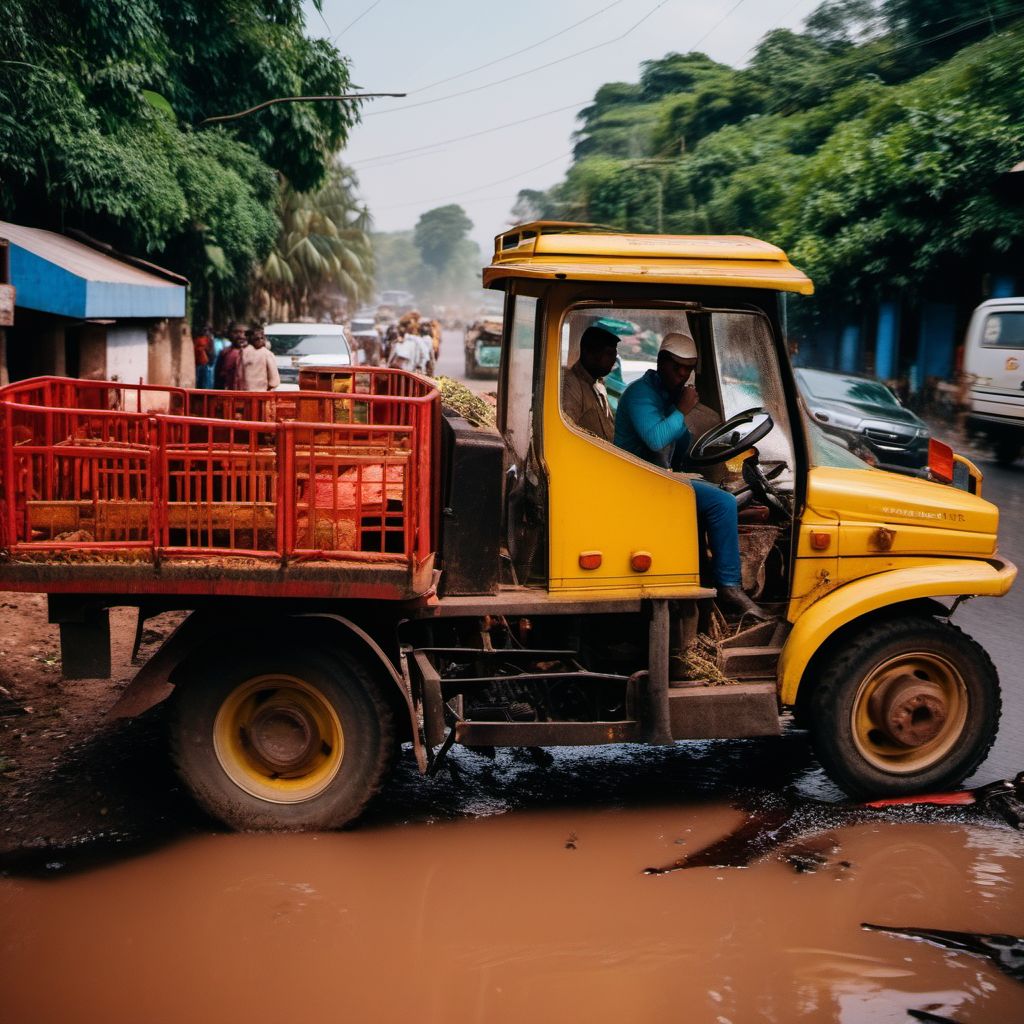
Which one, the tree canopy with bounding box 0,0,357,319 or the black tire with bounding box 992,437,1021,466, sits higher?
the tree canopy with bounding box 0,0,357,319

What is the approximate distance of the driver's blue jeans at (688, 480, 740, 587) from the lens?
4953mm

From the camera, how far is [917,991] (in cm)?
370

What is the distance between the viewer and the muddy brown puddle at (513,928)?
11.9 feet

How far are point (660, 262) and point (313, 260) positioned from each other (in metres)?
44.6

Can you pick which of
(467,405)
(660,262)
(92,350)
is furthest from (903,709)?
(92,350)

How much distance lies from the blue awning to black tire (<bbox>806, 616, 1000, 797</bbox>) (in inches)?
367

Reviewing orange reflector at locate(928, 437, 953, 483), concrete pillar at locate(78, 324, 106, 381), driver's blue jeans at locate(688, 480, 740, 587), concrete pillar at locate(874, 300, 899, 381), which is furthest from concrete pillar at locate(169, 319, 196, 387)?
driver's blue jeans at locate(688, 480, 740, 587)

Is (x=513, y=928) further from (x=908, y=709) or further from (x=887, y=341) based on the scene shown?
Result: (x=887, y=341)

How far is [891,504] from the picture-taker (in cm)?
513

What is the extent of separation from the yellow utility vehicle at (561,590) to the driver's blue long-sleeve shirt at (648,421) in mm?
165

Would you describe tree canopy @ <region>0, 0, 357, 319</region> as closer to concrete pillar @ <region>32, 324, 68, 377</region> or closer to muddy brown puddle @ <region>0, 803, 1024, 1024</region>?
concrete pillar @ <region>32, 324, 68, 377</region>

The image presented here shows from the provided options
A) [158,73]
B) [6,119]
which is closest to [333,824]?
[6,119]

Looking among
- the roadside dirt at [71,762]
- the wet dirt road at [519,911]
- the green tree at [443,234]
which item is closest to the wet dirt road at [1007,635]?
the wet dirt road at [519,911]

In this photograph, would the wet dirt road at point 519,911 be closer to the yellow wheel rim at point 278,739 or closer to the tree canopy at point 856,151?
the yellow wheel rim at point 278,739
